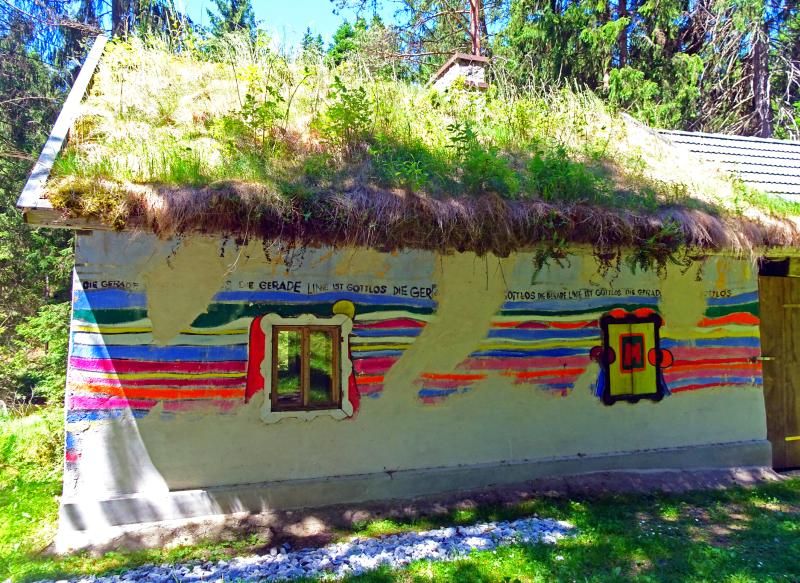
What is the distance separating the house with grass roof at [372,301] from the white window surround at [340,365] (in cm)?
2

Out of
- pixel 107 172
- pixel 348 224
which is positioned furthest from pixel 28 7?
pixel 348 224

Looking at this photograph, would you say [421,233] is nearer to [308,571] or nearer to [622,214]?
[622,214]

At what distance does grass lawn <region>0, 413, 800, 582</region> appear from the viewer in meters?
3.70

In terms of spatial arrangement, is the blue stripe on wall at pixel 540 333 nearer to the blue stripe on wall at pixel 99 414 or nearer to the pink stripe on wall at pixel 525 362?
the pink stripe on wall at pixel 525 362

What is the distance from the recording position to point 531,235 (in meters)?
4.67

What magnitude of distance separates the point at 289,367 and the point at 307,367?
0.16 m

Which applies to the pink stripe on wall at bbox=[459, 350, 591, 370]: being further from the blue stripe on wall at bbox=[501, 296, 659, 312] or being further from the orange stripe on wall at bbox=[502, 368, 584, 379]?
the blue stripe on wall at bbox=[501, 296, 659, 312]

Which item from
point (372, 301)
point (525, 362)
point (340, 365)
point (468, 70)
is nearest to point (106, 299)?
point (340, 365)

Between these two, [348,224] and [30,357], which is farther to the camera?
[30,357]

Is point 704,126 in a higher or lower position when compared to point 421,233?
higher

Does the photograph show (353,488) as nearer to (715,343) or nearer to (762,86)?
(715,343)

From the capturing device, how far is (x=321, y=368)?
4.88 meters

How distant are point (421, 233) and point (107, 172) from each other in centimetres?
235

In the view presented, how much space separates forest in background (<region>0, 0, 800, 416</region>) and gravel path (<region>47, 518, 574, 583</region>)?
9.61m
